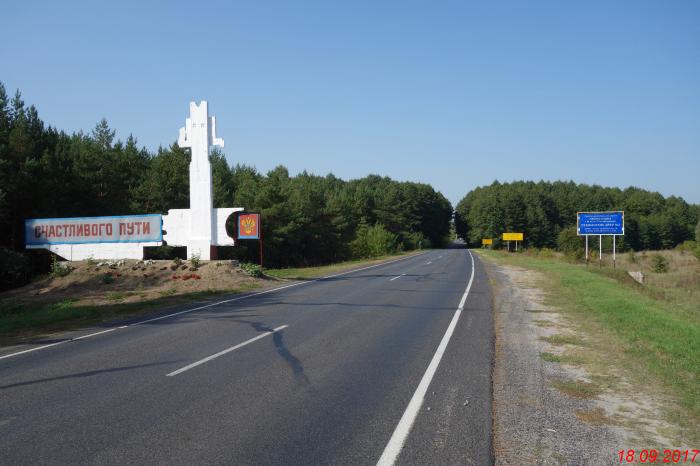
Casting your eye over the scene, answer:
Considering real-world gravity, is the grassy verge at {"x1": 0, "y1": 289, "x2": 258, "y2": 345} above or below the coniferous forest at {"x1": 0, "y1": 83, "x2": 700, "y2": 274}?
below

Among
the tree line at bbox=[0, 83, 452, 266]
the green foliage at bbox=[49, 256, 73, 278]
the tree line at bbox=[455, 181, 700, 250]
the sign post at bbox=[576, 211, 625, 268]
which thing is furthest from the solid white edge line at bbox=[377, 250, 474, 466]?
the tree line at bbox=[455, 181, 700, 250]

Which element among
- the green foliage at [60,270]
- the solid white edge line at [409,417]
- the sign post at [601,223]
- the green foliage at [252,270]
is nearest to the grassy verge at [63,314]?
the green foliage at [252,270]

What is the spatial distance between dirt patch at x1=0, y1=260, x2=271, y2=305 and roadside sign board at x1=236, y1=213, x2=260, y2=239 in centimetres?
218

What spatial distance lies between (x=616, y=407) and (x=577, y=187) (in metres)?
163

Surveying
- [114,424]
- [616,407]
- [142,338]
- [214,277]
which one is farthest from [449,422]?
[214,277]

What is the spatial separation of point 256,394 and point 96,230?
22734 mm

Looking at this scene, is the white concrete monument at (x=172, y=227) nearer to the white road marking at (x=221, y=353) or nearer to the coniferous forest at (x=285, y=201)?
the coniferous forest at (x=285, y=201)

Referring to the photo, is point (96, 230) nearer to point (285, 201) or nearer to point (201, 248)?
point (201, 248)

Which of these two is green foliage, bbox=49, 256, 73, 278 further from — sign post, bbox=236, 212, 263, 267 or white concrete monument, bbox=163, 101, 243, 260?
sign post, bbox=236, 212, 263, 267

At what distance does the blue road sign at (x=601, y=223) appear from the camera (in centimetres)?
3884

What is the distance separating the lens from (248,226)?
25.9 meters

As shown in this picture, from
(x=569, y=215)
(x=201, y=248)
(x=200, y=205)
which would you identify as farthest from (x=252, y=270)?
(x=569, y=215)

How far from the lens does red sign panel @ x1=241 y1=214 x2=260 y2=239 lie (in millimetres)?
25688

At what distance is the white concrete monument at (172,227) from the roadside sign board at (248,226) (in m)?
1.05
